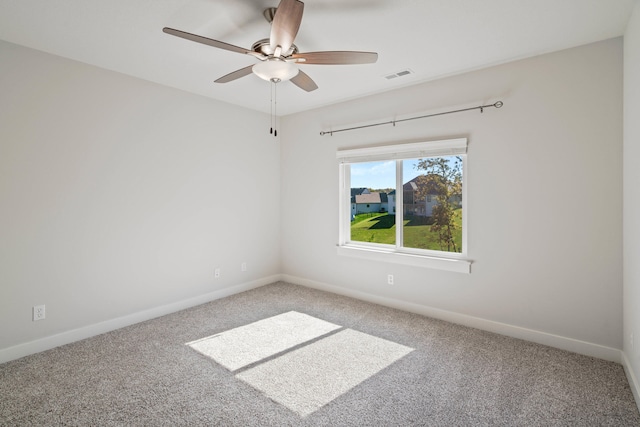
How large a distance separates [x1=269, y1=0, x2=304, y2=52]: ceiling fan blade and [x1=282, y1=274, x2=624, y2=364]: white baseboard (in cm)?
283

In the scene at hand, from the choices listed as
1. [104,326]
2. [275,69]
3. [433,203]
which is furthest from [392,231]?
[104,326]

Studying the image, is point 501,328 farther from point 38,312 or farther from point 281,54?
point 38,312

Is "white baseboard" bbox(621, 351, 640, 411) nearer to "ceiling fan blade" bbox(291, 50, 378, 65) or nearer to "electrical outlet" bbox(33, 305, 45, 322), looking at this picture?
"ceiling fan blade" bbox(291, 50, 378, 65)

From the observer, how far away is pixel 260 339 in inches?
115

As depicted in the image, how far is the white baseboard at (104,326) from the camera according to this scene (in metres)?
2.57

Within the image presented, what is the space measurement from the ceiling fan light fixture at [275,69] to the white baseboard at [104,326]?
8.79ft

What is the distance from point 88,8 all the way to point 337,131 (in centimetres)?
267

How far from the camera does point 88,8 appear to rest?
208 centimetres

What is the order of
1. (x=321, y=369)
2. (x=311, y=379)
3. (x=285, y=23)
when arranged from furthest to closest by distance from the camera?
(x=321, y=369)
(x=311, y=379)
(x=285, y=23)

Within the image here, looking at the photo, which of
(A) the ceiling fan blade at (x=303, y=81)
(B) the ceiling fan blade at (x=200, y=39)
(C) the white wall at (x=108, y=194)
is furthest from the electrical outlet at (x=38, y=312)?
(A) the ceiling fan blade at (x=303, y=81)

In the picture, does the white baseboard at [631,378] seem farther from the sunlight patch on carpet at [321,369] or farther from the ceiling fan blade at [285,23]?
the ceiling fan blade at [285,23]

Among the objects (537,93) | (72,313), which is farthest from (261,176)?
(537,93)

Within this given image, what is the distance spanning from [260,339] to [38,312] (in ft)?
6.04

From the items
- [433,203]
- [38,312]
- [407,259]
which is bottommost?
[38,312]
